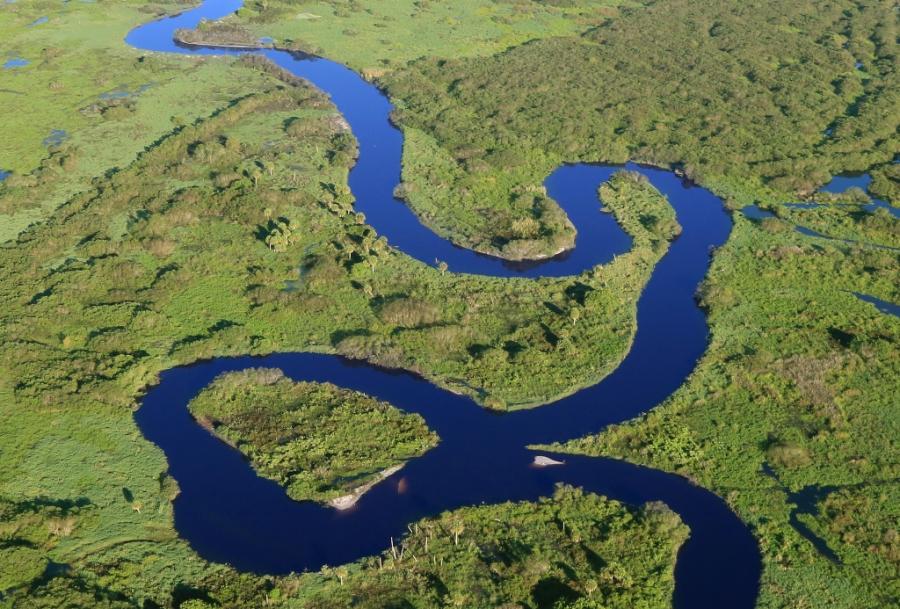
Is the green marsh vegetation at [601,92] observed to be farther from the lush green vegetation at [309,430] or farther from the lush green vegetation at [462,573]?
the lush green vegetation at [462,573]

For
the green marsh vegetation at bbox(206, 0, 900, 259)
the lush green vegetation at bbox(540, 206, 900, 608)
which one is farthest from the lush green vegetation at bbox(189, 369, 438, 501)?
the green marsh vegetation at bbox(206, 0, 900, 259)

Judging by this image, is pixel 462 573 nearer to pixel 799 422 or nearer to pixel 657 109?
pixel 799 422

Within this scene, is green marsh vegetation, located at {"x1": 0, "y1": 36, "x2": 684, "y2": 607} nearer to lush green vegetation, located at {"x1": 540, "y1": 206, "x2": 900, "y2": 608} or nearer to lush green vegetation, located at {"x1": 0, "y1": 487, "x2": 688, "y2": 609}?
lush green vegetation, located at {"x1": 0, "y1": 487, "x2": 688, "y2": 609}

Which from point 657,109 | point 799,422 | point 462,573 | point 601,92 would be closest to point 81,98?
point 601,92

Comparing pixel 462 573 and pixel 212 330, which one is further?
pixel 212 330

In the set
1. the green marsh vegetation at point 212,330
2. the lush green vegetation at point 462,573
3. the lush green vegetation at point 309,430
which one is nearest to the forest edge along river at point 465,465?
the lush green vegetation at point 309,430
